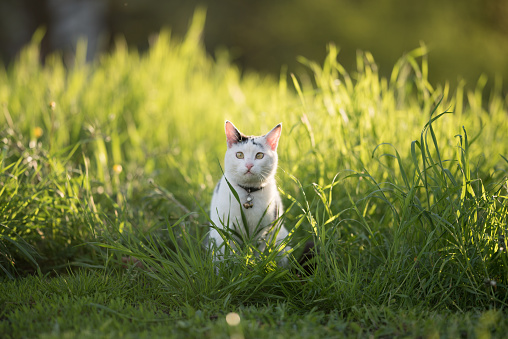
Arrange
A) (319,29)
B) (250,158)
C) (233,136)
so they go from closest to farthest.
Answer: (250,158), (233,136), (319,29)

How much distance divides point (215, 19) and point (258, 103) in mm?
7768

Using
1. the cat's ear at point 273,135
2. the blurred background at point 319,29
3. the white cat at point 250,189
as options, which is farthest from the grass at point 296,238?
the blurred background at point 319,29

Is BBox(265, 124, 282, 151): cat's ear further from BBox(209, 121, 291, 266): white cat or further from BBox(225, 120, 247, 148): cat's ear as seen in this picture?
BBox(225, 120, 247, 148): cat's ear

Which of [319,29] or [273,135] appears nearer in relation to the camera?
[273,135]

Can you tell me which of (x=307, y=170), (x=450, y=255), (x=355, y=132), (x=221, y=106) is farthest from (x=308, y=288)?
(x=221, y=106)

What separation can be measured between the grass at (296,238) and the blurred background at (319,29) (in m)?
7.06

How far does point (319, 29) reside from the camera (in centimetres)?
1165

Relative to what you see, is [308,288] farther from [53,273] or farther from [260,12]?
[260,12]

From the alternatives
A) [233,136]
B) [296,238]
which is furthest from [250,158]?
[296,238]

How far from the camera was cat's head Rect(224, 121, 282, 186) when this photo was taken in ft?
7.41

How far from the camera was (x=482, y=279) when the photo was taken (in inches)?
83.8

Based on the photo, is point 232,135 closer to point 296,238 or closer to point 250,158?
point 250,158

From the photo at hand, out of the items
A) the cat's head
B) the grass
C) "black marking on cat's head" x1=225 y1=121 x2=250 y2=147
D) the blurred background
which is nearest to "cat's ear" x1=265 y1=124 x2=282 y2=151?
the cat's head

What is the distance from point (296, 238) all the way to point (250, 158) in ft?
1.54
